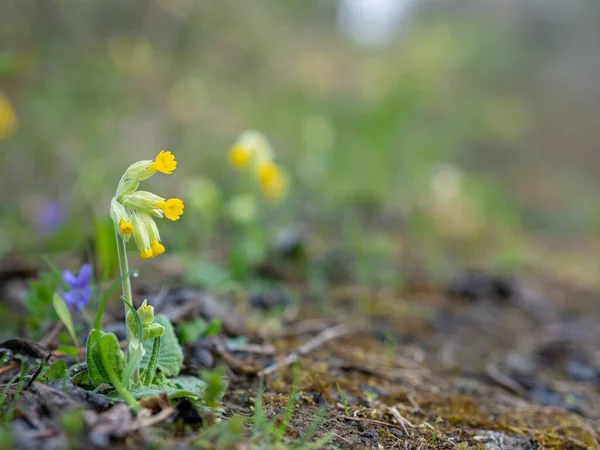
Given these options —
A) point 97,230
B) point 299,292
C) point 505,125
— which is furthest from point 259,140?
point 505,125

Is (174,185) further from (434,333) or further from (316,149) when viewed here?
(434,333)

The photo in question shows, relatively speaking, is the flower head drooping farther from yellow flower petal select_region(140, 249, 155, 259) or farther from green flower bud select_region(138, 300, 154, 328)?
green flower bud select_region(138, 300, 154, 328)

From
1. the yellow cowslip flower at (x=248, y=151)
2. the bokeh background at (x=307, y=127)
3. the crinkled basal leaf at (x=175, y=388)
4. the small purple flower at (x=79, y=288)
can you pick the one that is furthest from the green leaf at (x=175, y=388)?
the yellow cowslip flower at (x=248, y=151)

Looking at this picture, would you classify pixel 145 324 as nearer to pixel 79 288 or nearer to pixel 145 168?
pixel 145 168

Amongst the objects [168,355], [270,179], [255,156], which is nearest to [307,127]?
[270,179]

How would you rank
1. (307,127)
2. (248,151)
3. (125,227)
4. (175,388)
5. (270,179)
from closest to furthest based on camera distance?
(125,227) < (175,388) < (248,151) < (270,179) < (307,127)

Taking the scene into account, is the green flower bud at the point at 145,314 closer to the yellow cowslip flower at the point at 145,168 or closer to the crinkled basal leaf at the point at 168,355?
the crinkled basal leaf at the point at 168,355
